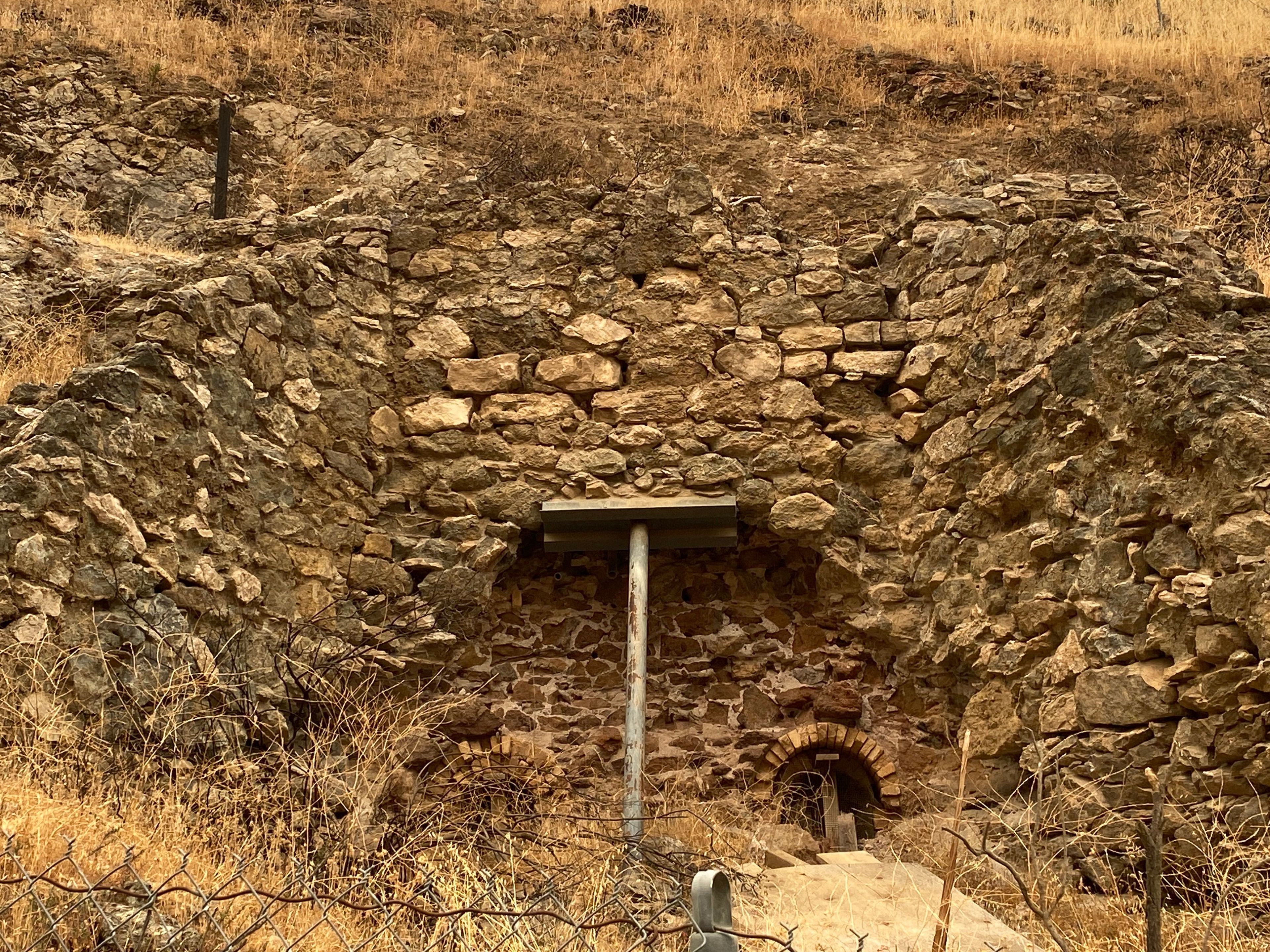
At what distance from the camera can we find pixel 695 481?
22.4 ft

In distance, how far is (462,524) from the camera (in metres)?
6.81

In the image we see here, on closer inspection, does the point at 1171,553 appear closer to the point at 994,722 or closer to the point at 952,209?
the point at 994,722

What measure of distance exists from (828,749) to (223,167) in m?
7.08

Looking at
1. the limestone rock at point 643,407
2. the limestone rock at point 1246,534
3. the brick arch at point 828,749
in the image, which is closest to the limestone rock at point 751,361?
the limestone rock at point 643,407

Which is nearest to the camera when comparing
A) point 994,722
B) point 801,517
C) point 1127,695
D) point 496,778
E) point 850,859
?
point 1127,695

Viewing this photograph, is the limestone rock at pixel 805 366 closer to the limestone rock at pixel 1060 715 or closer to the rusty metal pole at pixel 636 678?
the rusty metal pole at pixel 636 678

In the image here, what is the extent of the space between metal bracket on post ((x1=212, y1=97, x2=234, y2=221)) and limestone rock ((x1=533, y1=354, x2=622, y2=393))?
3850 mm

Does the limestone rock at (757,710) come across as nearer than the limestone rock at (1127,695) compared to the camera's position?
No

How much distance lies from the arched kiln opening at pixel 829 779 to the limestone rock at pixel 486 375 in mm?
2588

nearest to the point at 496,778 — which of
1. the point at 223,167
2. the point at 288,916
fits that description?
the point at 288,916

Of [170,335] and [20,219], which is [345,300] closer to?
[170,335]

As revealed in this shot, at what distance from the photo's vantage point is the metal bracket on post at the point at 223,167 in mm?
9898

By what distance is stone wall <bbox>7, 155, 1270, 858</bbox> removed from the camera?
5.07 metres

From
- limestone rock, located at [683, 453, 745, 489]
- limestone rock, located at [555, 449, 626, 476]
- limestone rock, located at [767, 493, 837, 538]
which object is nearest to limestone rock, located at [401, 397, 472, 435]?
limestone rock, located at [555, 449, 626, 476]
